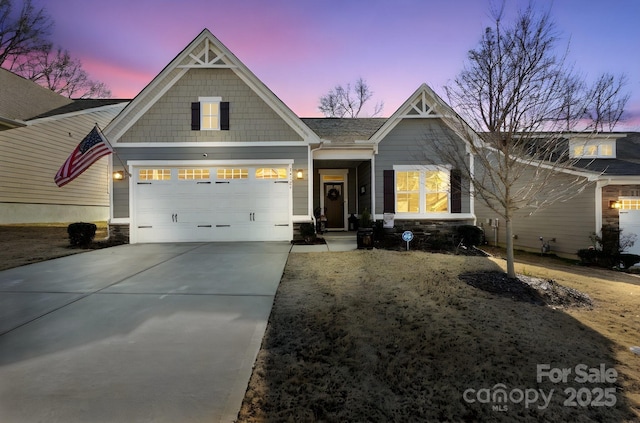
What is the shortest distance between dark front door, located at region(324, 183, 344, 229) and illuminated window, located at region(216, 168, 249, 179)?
172 inches

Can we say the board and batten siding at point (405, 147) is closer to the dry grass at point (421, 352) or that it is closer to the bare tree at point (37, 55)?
the dry grass at point (421, 352)

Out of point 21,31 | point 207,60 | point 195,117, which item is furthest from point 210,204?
point 21,31

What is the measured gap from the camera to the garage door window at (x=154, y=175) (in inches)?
404

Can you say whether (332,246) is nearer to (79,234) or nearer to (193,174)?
(193,174)

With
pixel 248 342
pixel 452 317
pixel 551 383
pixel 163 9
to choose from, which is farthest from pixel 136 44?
pixel 551 383

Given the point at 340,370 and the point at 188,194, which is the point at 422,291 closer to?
the point at 340,370

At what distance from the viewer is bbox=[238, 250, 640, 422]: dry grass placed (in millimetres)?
2154

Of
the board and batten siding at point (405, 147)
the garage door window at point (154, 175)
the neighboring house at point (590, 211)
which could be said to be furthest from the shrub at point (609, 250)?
the garage door window at point (154, 175)

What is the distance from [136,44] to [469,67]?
14.3m

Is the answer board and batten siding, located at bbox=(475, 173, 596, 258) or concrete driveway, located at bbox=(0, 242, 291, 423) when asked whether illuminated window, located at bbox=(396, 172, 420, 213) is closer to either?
board and batten siding, located at bbox=(475, 173, 596, 258)

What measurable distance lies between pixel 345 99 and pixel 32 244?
23.3m

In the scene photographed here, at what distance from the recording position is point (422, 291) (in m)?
4.81

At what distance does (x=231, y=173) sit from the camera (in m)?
10.3

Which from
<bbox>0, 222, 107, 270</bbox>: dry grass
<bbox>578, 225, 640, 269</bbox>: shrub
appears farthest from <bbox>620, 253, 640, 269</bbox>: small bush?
<bbox>0, 222, 107, 270</bbox>: dry grass
